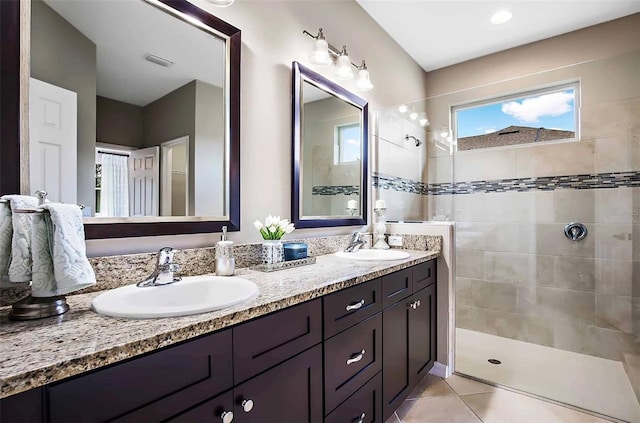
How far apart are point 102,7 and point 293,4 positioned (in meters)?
1.08

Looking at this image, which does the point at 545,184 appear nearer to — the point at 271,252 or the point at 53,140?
the point at 271,252

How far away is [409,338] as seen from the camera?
1.82 m

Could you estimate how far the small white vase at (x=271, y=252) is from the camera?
148cm

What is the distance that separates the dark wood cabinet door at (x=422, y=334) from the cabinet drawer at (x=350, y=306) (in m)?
0.47

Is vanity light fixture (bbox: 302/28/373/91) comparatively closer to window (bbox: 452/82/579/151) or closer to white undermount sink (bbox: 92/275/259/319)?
window (bbox: 452/82/579/151)

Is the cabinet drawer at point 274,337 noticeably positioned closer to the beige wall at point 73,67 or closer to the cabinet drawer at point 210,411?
the cabinet drawer at point 210,411

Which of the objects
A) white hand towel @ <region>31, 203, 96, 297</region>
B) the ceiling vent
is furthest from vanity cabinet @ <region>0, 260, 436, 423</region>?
the ceiling vent

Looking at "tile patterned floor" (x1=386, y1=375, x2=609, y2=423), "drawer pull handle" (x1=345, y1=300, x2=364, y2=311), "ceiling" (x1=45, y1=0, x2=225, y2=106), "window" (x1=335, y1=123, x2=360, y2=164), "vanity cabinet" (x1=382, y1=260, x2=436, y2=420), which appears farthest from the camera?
"window" (x1=335, y1=123, x2=360, y2=164)

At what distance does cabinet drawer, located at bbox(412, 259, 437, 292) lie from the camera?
1896 mm

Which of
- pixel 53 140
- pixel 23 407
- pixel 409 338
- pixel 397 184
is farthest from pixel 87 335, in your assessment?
pixel 397 184

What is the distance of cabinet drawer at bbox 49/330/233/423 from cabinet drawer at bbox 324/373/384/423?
24.1 inches

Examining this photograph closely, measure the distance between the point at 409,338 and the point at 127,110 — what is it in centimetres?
177

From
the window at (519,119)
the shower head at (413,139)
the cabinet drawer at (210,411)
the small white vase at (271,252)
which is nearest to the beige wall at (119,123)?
the small white vase at (271,252)

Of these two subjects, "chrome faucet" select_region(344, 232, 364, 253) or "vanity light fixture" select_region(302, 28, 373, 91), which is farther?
"chrome faucet" select_region(344, 232, 364, 253)
